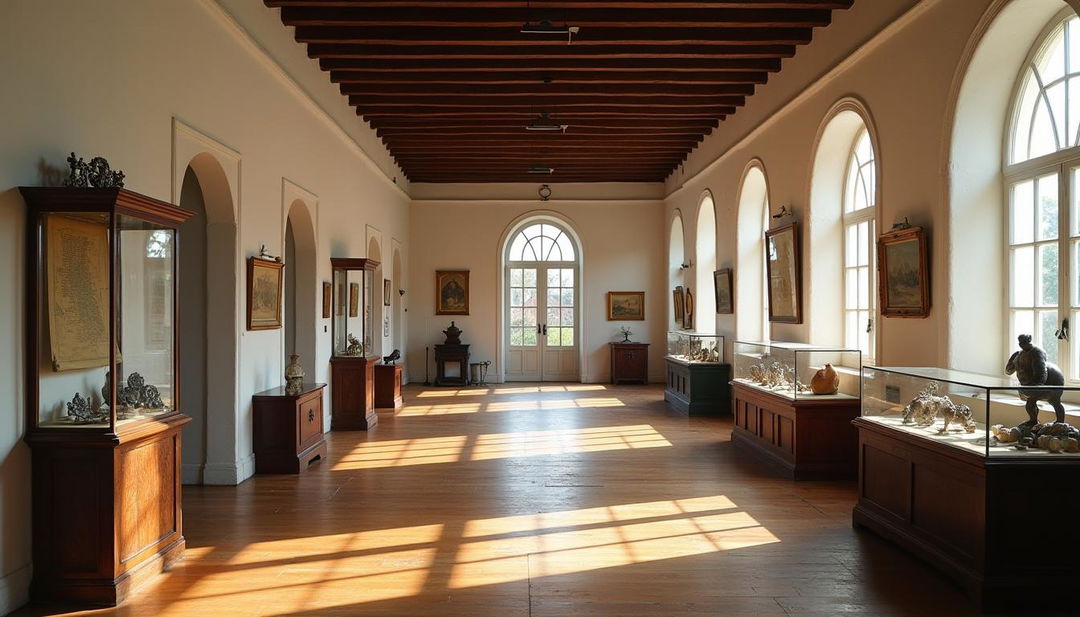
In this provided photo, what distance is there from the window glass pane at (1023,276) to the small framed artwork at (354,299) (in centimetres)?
814

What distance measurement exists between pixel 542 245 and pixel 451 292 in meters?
2.46

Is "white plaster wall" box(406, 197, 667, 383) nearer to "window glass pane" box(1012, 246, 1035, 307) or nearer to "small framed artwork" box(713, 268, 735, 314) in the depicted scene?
"small framed artwork" box(713, 268, 735, 314)

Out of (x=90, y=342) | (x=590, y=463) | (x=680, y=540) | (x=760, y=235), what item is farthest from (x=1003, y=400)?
(x=760, y=235)

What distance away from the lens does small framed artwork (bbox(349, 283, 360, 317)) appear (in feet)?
36.4

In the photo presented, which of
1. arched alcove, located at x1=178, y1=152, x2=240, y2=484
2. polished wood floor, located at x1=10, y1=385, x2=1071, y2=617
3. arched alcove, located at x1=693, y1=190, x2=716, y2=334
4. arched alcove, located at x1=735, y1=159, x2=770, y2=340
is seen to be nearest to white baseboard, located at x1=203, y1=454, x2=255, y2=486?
arched alcove, located at x1=178, y1=152, x2=240, y2=484

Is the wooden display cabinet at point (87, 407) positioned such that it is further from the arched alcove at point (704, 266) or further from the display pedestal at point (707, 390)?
the arched alcove at point (704, 266)

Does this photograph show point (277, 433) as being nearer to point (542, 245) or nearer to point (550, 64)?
point (550, 64)

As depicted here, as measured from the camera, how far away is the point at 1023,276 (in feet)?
19.1

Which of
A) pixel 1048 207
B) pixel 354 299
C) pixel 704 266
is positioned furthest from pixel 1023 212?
pixel 704 266

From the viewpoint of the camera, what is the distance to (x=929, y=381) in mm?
5020

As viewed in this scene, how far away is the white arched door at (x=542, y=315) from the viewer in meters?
18.3

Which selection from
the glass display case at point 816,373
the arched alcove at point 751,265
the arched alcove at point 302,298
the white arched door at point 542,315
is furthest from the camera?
the white arched door at point 542,315

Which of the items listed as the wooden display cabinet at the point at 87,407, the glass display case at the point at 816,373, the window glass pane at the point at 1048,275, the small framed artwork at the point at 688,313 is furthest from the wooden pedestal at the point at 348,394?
the window glass pane at the point at 1048,275

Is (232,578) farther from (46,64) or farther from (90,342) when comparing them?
(46,64)
